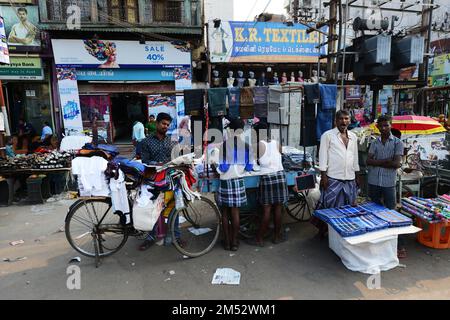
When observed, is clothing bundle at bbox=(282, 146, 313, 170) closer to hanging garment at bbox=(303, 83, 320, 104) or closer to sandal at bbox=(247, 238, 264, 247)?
hanging garment at bbox=(303, 83, 320, 104)

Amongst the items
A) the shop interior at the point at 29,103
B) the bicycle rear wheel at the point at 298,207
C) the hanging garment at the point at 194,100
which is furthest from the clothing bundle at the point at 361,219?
the shop interior at the point at 29,103

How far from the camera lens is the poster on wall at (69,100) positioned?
12.5m

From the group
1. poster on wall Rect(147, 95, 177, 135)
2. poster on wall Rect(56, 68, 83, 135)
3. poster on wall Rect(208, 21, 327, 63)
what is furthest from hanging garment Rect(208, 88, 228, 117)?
poster on wall Rect(56, 68, 83, 135)

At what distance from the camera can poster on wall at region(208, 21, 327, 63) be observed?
13555 mm

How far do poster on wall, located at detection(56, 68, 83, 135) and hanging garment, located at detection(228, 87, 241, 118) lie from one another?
970 centimetres

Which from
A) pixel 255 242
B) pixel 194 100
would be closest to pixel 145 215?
pixel 255 242

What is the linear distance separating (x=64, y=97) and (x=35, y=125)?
210cm

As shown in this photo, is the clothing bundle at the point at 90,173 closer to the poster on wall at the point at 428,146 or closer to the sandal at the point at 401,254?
the sandal at the point at 401,254

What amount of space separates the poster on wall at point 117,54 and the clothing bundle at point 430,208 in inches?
440

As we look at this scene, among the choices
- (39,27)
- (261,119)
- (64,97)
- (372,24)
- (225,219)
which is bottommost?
(225,219)

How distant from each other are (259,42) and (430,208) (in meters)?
11.5
